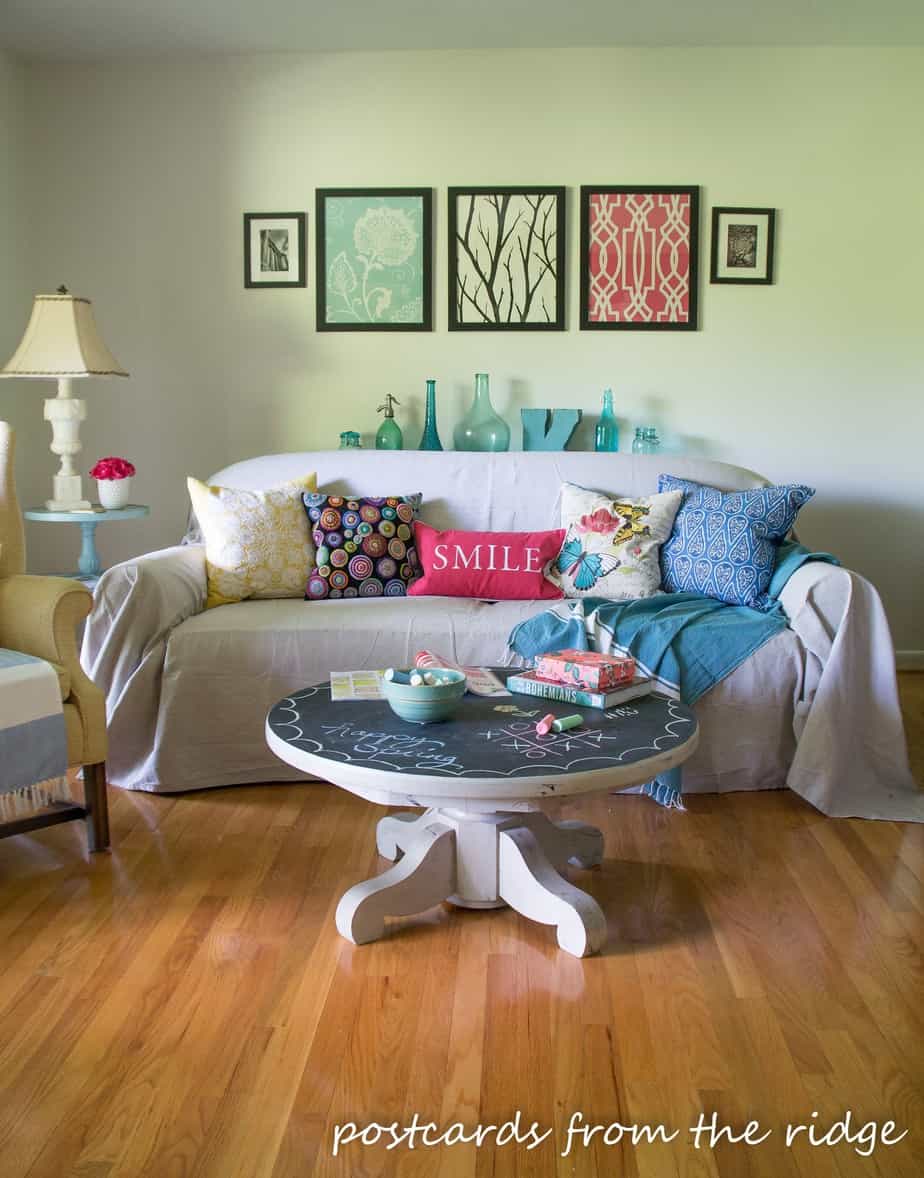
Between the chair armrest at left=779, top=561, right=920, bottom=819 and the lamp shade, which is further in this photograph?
the lamp shade

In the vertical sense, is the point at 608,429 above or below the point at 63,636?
above

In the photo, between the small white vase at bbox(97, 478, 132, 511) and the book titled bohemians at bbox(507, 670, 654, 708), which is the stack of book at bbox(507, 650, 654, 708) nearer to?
the book titled bohemians at bbox(507, 670, 654, 708)

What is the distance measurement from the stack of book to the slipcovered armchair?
98cm

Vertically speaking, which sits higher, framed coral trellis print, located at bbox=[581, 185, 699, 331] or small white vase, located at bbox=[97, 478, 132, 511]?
framed coral trellis print, located at bbox=[581, 185, 699, 331]

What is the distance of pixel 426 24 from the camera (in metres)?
4.00

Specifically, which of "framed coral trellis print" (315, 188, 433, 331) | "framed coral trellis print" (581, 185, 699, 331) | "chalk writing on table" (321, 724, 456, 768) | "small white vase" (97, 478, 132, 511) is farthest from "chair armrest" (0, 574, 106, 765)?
"framed coral trellis print" (581, 185, 699, 331)

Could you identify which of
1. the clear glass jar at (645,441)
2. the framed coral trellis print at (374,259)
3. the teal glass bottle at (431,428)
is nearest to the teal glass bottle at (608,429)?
the clear glass jar at (645,441)

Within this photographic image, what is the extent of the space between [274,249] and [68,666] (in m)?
2.29

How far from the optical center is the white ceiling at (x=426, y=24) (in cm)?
382

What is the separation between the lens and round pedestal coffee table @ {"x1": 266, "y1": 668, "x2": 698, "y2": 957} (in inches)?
82.2

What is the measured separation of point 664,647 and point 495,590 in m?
0.63

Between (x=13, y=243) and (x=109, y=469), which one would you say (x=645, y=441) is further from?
(x=13, y=243)

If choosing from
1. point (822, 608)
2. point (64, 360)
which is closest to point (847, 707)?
point (822, 608)

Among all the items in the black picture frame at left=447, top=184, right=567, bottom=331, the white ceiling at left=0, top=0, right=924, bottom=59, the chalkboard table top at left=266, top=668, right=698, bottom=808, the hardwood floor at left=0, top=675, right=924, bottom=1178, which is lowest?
the hardwood floor at left=0, top=675, right=924, bottom=1178
